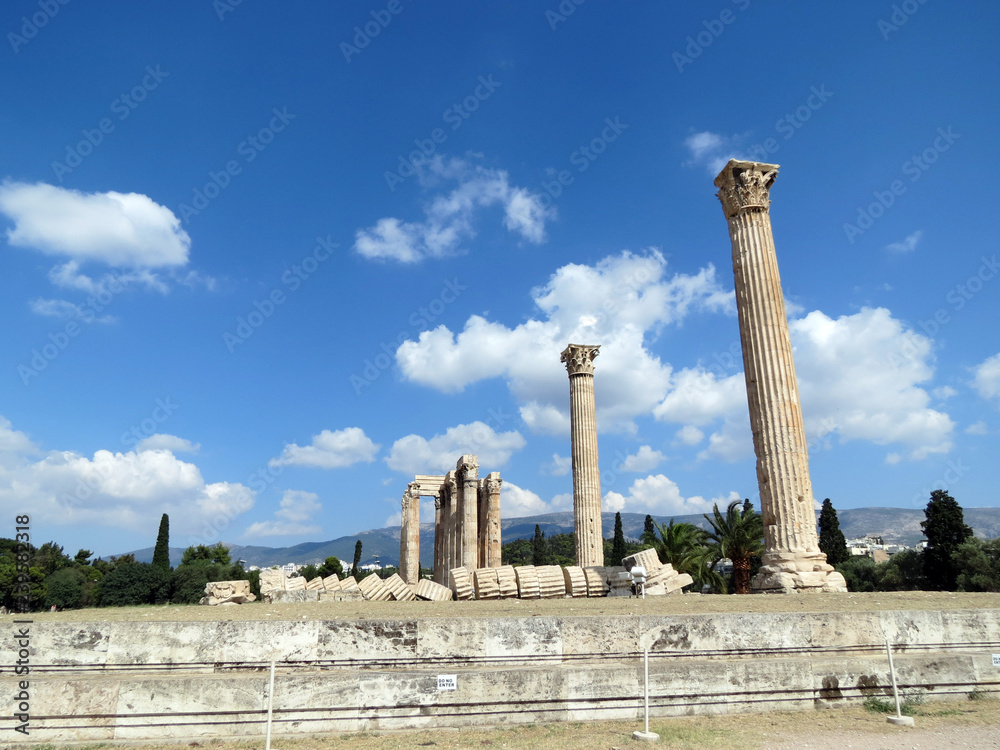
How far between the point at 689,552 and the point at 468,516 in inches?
452

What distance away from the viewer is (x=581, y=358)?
95.7 ft

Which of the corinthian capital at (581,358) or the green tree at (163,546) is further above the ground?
the corinthian capital at (581,358)

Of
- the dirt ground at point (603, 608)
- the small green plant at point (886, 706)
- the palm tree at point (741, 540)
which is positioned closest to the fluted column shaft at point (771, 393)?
the dirt ground at point (603, 608)

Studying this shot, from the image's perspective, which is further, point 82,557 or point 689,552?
point 82,557

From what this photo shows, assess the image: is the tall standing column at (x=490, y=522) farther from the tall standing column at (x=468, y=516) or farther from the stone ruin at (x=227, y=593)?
the stone ruin at (x=227, y=593)

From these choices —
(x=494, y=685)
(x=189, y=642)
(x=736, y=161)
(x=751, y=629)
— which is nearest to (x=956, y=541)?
(x=736, y=161)

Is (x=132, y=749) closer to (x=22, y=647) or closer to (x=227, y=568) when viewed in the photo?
(x=22, y=647)

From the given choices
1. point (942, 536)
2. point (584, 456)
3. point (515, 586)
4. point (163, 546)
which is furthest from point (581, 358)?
point (163, 546)

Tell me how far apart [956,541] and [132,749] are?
43.7m

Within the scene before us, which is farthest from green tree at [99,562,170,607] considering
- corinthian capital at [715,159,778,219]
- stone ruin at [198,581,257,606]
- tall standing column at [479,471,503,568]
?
corinthian capital at [715,159,778,219]

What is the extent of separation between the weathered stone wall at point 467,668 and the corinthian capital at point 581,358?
2025 centimetres

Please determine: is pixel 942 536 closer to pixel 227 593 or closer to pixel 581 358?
pixel 581 358

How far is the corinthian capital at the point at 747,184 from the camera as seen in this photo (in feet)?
61.9

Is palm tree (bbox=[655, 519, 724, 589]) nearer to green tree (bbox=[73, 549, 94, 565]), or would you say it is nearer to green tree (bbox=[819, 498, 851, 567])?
green tree (bbox=[819, 498, 851, 567])
